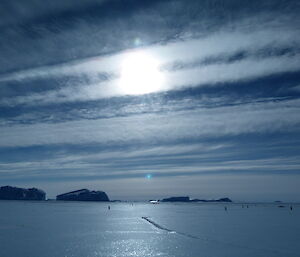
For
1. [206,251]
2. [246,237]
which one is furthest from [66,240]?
[246,237]

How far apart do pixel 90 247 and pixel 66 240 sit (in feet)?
26.1

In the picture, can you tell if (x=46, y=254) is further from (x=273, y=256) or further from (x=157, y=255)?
(x=273, y=256)

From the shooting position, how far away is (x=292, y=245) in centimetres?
5056

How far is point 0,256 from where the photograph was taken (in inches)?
1542

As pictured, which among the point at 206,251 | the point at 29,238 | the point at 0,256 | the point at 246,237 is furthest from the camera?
the point at 246,237

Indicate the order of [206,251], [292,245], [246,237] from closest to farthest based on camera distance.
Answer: [206,251], [292,245], [246,237]

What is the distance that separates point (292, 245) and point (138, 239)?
23432mm

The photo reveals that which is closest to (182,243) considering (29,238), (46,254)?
(46,254)

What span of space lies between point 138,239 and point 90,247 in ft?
36.2

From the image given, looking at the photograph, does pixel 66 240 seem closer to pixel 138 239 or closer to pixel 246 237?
pixel 138 239

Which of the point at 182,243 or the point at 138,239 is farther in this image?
the point at 138,239

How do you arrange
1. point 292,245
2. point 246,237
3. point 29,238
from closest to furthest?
point 292,245
point 29,238
point 246,237

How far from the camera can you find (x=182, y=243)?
51.2m

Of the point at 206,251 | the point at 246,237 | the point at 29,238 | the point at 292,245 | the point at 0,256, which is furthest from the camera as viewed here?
the point at 246,237
